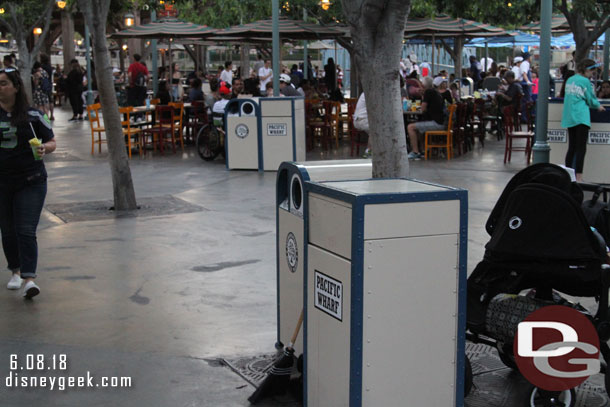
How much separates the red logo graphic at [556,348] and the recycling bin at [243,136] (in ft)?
34.5

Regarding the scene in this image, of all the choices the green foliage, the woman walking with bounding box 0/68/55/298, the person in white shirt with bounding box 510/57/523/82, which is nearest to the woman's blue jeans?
the woman walking with bounding box 0/68/55/298

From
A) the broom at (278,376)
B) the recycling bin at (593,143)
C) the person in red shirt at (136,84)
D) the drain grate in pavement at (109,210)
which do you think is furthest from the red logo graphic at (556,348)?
the person in red shirt at (136,84)

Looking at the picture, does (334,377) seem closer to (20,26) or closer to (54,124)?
(54,124)

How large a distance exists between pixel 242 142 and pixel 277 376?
34.0 feet

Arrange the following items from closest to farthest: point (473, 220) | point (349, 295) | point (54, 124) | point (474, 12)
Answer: point (349, 295) < point (473, 220) < point (54, 124) < point (474, 12)

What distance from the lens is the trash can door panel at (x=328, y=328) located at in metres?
4.00

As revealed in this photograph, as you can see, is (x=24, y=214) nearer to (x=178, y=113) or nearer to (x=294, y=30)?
(x=178, y=113)

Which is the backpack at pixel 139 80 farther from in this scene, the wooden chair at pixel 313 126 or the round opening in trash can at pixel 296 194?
the round opening in trash can at pixel 296 194

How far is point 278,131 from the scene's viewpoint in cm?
1467

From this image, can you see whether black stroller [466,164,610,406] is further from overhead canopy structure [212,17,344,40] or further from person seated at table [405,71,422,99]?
person seated at table [405,71,422,99]

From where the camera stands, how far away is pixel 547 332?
4.60 meters

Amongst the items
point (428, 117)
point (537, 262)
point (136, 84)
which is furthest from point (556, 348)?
point (136, 84)

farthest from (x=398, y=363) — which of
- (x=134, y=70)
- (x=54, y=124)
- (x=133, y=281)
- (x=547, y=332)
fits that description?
(x=54, y=124)

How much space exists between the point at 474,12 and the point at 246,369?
24.8 m
